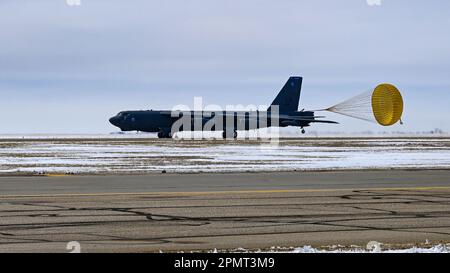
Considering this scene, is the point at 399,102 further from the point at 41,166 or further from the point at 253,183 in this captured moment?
the point at 41,166

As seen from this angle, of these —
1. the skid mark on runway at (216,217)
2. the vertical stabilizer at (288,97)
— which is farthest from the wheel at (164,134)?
the skid mark on runway at (216,217)

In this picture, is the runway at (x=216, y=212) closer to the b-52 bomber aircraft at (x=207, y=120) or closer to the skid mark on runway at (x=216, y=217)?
the skid mark on runway at (x=216, y=217)

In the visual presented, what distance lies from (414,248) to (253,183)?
43.9 ft

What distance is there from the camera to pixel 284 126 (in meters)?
99.5

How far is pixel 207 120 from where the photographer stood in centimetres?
9719

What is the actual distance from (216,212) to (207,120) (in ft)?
264

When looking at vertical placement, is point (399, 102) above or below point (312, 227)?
above

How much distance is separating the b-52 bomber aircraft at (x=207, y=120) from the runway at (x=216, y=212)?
217 ft

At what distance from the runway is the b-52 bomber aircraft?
66.2 m

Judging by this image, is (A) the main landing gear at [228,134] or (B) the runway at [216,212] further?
(A) the main landing gear at [228,134]

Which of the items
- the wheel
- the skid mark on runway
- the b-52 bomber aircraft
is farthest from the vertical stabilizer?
the skid mark on runway

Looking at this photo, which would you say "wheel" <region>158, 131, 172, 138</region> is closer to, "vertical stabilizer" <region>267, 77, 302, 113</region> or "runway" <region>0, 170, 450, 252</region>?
"vertical stabilizer" <region>267, 77, 302, 113</region>

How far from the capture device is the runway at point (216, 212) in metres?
13.0
